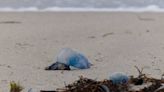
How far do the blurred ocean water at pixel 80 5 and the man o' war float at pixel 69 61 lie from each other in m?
3.03

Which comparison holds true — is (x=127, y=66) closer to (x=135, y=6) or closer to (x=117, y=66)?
(x=117, y=66)

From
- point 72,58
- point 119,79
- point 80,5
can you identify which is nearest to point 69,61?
point 72,58

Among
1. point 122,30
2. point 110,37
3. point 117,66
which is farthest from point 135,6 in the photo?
point 117,66

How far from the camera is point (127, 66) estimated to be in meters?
3.48

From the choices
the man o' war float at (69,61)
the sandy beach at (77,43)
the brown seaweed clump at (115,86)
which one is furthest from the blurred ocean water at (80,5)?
the brown seaweed clump at (115,86)

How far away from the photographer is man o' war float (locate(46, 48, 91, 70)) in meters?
3.27

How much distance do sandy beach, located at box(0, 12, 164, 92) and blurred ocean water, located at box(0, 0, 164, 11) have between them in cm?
27

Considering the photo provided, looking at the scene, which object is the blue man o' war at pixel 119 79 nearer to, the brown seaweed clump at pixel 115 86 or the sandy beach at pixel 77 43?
the brown seaweed clump at pixel 115 86

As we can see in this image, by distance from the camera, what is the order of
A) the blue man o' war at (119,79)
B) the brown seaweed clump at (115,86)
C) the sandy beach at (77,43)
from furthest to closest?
the sandy beach at (77,43) → the blue man o' war at (119,79) → the brown seaweed clump at (115,86)

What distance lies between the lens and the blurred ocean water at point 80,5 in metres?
6.38

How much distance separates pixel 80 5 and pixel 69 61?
3.26m

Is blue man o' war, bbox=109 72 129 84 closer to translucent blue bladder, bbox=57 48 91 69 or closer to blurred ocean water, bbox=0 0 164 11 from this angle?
translucent blue bladder, bbox=57 48 91 69

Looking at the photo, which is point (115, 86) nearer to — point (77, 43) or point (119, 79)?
point (119, 79)

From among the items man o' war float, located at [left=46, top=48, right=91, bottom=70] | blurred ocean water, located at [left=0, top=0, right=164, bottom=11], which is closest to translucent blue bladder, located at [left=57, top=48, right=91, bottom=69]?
man o' war float, located at [left=46, top=48, right=91, bottom=70]
